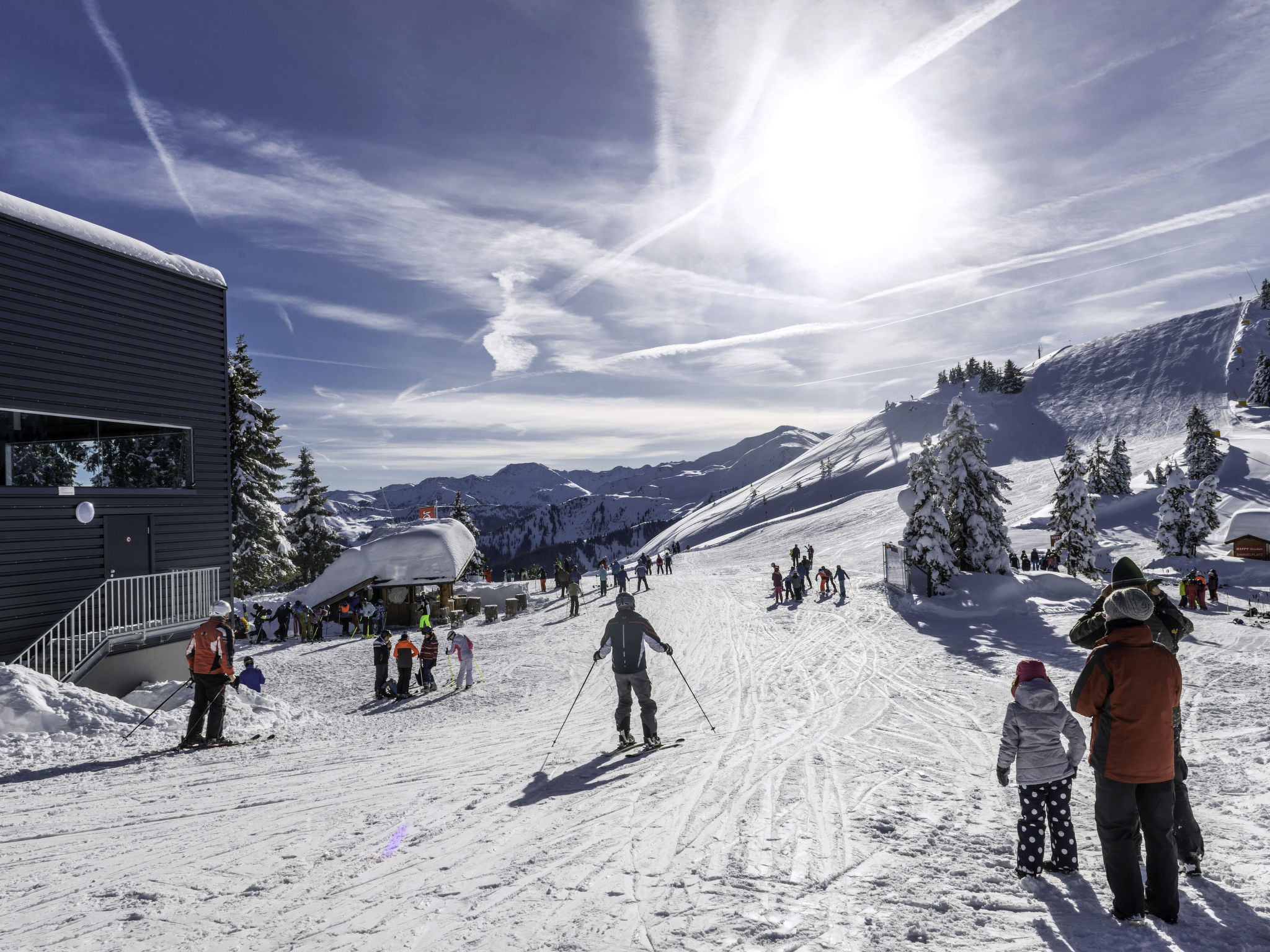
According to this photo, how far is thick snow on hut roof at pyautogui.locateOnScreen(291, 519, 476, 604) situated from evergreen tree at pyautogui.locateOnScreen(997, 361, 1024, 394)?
123306mm

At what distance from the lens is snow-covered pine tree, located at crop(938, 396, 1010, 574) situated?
24.6 m

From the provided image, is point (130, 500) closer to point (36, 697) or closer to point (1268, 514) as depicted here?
point (36, 697)

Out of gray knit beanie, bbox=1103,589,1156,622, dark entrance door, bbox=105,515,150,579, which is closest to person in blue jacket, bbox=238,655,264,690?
dark entrance door, bbox=105,515,150,579

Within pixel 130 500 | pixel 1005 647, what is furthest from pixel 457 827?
pixel 1005 647

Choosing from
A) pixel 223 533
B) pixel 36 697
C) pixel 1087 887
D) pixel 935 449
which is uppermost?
pixel 935 449

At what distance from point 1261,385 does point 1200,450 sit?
140 ft

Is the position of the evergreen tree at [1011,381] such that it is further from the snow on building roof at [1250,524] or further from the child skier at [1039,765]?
the child skier at [1039,765]

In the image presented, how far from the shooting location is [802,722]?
30.7 feet

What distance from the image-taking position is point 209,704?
28.9ft

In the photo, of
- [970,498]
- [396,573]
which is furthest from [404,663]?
[970,498]

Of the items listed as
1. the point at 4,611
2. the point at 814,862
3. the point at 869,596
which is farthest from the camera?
the point at 869,596

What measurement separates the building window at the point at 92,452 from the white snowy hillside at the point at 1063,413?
66.8 meters

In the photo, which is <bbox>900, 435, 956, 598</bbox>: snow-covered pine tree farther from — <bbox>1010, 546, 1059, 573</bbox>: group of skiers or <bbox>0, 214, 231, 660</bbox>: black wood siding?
<bbox>0, 214, 231, 660</bbox>: black wood siding

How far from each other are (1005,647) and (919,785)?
10.9 metres
